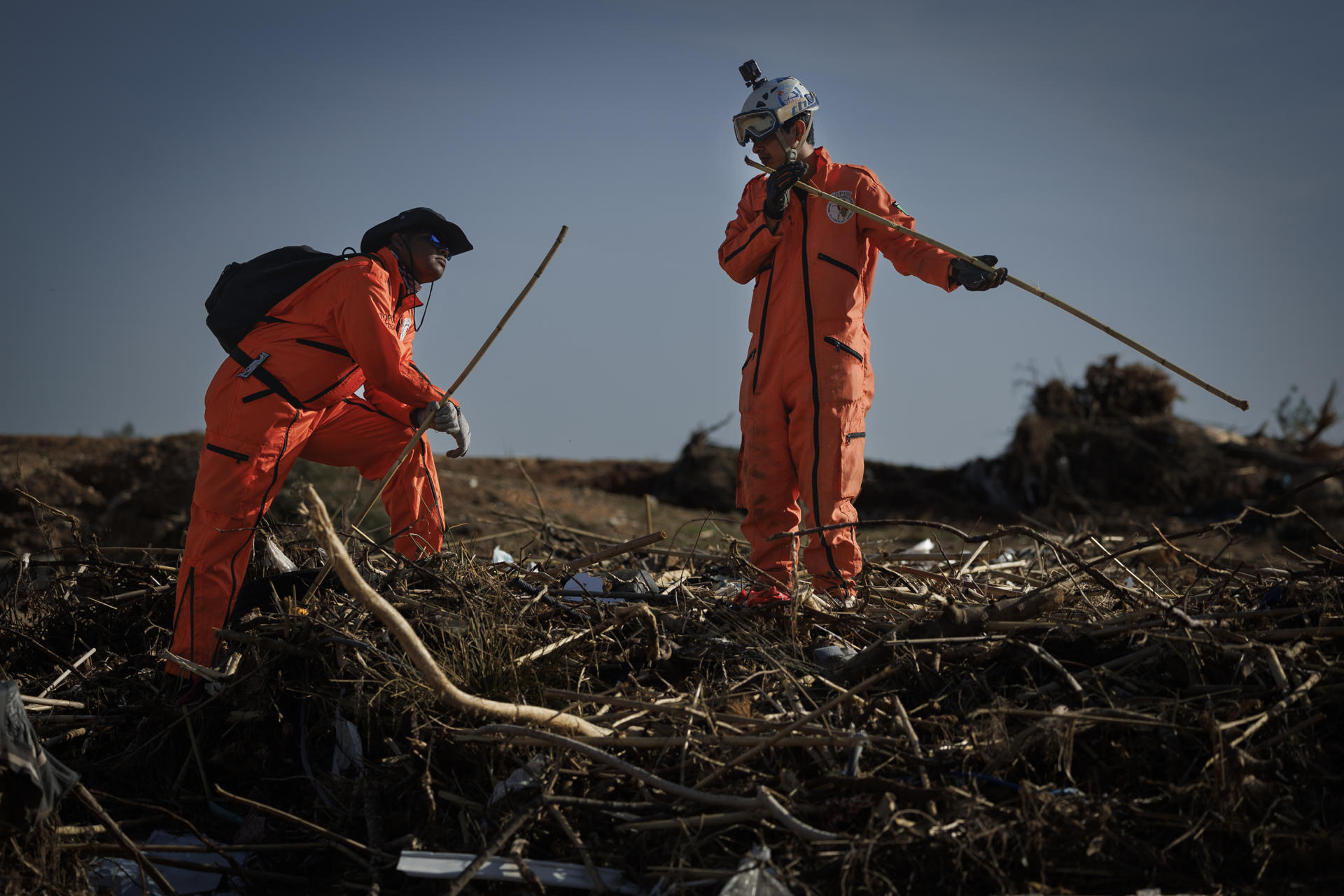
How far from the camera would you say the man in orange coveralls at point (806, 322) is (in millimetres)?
3916

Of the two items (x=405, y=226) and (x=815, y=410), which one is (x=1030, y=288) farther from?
(x=405, y=226)

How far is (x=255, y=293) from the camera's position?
383 centimetres

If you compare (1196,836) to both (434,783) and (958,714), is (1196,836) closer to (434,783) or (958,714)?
(958,714)

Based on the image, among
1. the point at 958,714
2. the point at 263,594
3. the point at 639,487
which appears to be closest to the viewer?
the point at 958,714

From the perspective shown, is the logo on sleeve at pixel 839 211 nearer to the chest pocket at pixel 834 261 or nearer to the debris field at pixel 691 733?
the chest pocket at pixel 834 261

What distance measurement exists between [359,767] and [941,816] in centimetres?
174

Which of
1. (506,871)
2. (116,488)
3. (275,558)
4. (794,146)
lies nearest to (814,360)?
(794,146)

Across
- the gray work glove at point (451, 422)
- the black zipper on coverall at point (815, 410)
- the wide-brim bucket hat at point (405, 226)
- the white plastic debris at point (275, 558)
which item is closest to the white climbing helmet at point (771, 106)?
the black zipper on coverall at point (815, 410)

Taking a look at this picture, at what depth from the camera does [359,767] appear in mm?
2934

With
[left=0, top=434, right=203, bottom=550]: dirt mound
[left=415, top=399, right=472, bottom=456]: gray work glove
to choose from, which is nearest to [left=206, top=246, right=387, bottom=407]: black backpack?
[left=415, top=399, right=472, bottom=456]: gray work glove

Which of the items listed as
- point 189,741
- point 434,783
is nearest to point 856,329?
point 434,783

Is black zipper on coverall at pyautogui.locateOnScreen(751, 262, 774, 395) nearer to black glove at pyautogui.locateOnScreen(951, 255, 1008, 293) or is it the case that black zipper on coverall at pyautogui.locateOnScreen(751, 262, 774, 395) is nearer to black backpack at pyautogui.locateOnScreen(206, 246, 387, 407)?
black glove at pyautogui.locateOnScreen(951, 255, 1008, 293)

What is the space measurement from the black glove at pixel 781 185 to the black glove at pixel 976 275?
2.45ft

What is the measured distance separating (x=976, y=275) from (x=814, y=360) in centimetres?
73
